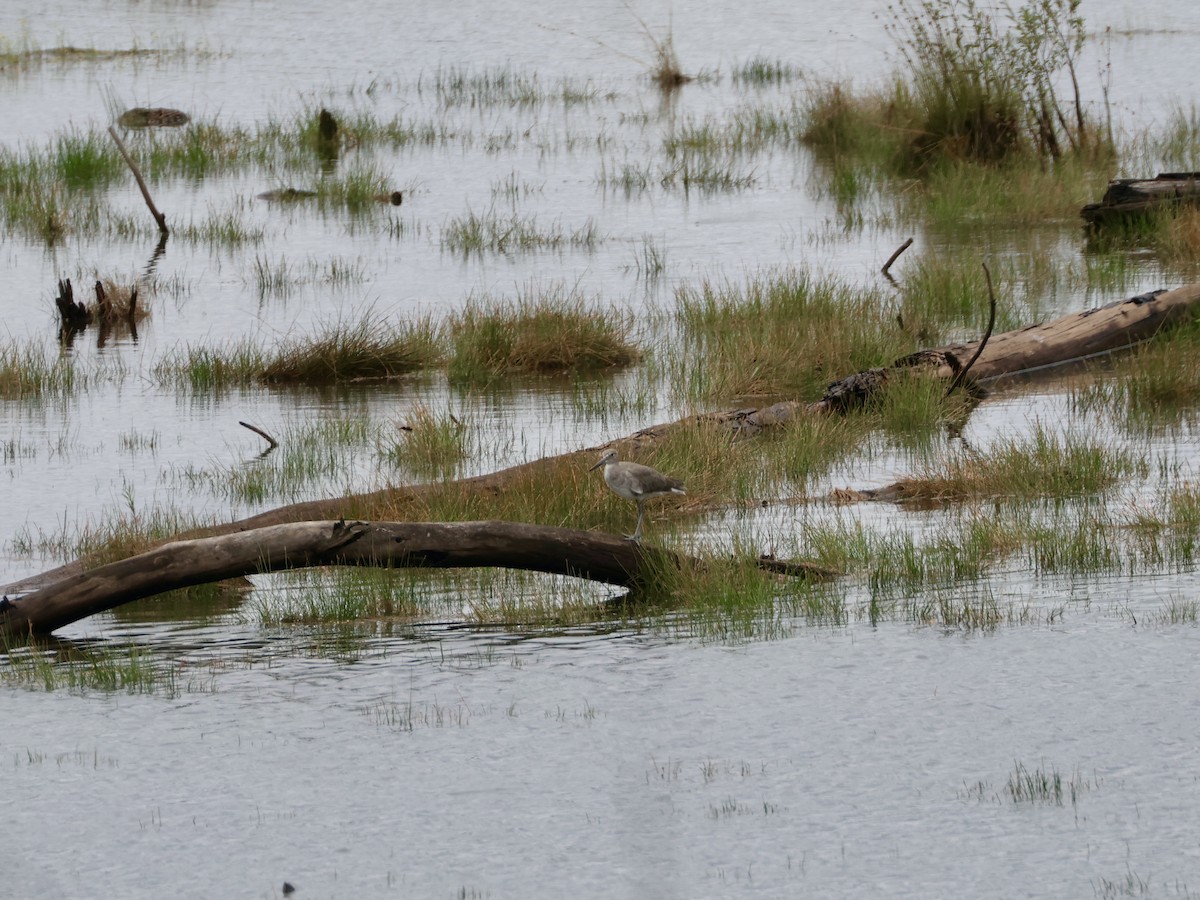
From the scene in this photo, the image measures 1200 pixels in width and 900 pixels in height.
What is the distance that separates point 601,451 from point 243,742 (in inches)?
155

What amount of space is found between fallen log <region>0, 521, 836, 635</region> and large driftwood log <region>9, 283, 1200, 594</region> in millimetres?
893

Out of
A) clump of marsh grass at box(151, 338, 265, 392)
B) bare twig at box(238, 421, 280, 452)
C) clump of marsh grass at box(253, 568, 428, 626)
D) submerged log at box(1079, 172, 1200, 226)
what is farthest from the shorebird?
submerged log at box(1079, 172, 1200, 226)

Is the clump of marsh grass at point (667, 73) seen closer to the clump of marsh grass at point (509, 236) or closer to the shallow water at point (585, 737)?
the clump of marsh grass at point (509, 236)

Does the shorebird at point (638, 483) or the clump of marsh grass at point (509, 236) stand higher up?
the clump of marsh grass at point (509, 236)

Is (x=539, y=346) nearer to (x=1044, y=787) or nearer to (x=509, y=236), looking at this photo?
(x=509, y=236)

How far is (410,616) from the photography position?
8.10 meters

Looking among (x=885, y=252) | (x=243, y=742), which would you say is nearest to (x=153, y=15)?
(x=885, y=252)

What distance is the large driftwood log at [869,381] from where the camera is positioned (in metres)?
9.36

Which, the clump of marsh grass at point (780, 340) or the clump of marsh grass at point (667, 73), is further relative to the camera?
the clump of marsh grass at point (667, 73)

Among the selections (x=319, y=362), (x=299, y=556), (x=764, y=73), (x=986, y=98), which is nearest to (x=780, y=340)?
(x=319, y=362)

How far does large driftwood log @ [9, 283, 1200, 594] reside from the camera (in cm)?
936

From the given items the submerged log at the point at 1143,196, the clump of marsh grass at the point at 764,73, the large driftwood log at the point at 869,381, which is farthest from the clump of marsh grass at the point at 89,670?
the clump of marsh grass at the point at 764,73

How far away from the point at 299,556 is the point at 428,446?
3492 millimetres

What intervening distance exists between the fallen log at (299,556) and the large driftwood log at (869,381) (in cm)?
89
